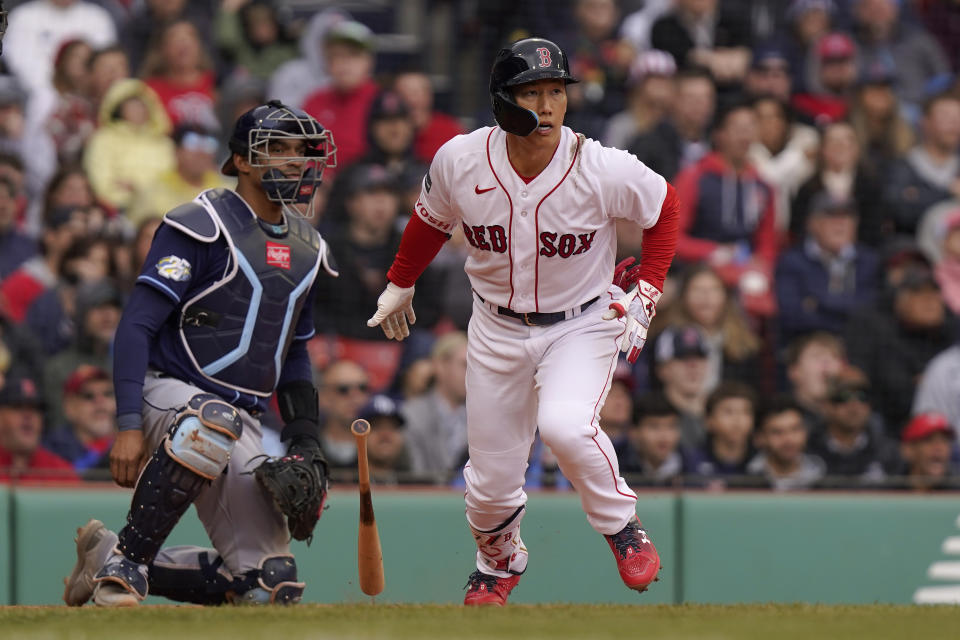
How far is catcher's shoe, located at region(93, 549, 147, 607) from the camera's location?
16.8 ft

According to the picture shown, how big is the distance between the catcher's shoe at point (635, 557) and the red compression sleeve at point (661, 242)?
2.75 feet

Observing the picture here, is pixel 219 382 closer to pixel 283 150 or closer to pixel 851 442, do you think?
pixel 283 150

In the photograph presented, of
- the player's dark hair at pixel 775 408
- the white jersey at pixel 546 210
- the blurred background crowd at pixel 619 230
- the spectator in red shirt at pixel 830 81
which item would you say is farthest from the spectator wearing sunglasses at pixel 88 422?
the spectator in red shirt at pixel 830 81

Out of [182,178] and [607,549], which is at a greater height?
[182,178]

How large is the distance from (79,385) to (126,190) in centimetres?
169

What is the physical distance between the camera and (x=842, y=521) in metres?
7.54

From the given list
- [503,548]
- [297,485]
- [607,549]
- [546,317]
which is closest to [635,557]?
[503,548]

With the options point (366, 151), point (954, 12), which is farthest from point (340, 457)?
point (954, 12)

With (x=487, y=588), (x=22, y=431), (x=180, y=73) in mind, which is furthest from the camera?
(x=180, y=73)

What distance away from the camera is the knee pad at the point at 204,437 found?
509cm

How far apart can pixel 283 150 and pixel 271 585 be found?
1512 millimetres

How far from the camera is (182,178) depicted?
30.2 ft

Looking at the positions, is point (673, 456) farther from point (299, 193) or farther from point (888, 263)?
point (299, 193)

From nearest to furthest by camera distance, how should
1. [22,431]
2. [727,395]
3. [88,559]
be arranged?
[88,559] → [22,431] → [727,395]
